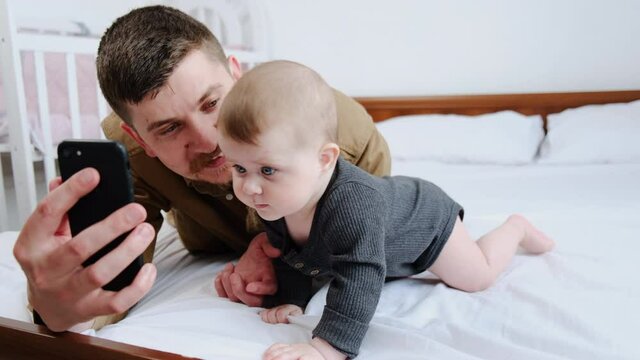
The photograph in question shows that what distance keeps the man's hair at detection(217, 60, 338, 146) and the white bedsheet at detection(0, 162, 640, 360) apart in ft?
0.99

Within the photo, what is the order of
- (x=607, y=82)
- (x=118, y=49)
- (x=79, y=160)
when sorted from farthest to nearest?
1. (x=607, y=82)
2. (x=118, y=49)
3. (x=79, y=160)

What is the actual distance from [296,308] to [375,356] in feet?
0.63

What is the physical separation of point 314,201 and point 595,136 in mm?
1579

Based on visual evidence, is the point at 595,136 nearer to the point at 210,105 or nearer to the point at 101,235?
the point at 210,105

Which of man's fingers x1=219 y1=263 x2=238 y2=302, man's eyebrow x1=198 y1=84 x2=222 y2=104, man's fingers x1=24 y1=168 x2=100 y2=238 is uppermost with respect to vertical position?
man's eyebrow x1=198 y1=84 x2=222 y2=104

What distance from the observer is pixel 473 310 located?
805 mm

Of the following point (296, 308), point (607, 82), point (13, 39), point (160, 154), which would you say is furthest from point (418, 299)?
point (607, 82)

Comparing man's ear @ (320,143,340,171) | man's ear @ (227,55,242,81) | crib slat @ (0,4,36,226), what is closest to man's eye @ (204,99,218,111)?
man's ear @ (227,55,242,81)

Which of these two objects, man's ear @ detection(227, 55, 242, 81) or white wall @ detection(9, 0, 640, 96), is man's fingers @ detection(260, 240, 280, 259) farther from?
white wall @ detection(9, 0, 640, 96)

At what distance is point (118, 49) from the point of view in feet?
2.71

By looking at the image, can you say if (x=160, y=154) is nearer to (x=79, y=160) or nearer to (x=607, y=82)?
(x=79, y=160)

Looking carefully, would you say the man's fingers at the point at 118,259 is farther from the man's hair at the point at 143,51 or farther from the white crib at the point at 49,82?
the white crib at the point at 49,82

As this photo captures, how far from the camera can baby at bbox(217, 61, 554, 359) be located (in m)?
0.66

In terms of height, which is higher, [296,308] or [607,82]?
[607,82]
